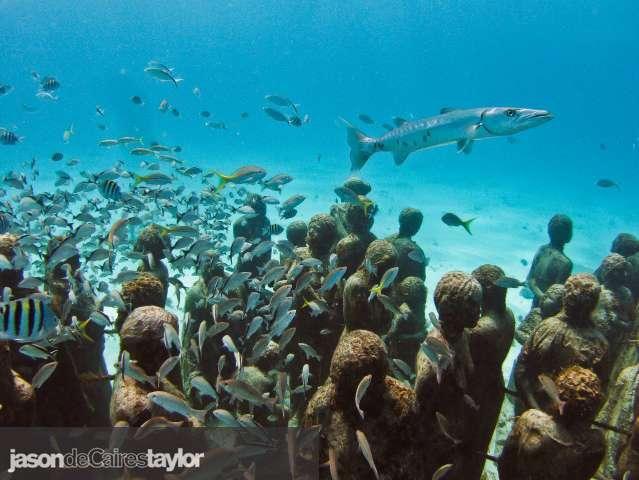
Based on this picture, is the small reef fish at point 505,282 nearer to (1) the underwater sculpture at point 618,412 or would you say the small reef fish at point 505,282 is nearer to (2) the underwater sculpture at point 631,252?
(1) the underwater sculpture at point 618,412

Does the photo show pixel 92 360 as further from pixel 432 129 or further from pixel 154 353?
pixel 432 129

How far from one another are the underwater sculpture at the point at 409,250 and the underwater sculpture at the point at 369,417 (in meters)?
3.91

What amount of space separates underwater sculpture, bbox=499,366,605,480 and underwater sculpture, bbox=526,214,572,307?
16.5 ft

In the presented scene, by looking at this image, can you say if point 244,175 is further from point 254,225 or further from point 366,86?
point 366,86

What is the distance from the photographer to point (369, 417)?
3350 millimetres

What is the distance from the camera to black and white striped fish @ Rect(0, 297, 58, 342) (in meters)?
2.94

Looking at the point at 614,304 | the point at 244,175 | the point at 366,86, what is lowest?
the point at 614,304

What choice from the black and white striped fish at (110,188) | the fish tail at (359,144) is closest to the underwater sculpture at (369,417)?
the fish tail at (359,144)

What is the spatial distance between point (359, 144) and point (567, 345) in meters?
4.72

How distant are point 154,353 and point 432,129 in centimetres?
525

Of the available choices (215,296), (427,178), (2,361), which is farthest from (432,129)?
(427,178)

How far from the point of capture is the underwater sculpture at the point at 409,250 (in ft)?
23.8

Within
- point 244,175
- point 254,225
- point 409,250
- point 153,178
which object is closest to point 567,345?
point 409,250

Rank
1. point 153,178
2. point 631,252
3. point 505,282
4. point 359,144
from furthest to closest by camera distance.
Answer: point 631,252 < point 153,178 < point 359,144 < point 505,282
